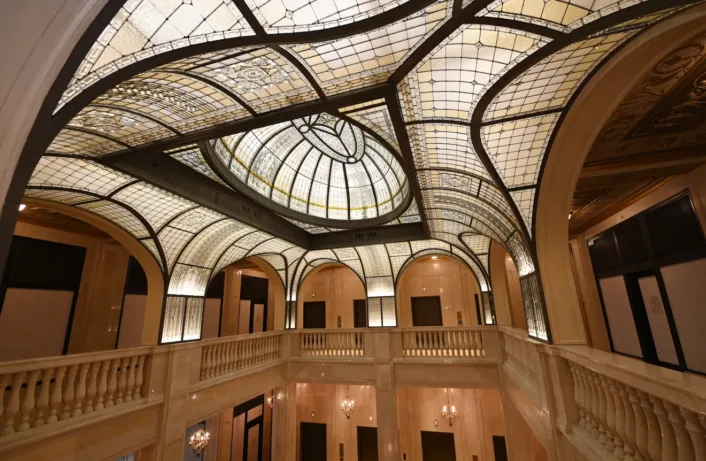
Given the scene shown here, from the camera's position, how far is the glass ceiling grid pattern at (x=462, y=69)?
252cm

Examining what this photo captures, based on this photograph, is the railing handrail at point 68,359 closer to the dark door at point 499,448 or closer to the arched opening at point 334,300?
the arched opening at point 334,300

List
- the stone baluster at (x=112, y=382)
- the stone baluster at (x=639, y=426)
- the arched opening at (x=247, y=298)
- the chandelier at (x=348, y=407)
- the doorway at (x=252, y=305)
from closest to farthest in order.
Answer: the stone baluster at (x=639, y=426), the stone baluster at (x=112, y=382), the arched opening at (x=247, y=298), the chandelier at (x=348, y=407), the doorway at (x=252, y=305)

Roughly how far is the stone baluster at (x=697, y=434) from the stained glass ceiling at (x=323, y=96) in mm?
2525

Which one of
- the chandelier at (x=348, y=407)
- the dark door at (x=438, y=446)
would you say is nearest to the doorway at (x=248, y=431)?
the chandelier at (x=348, y=407)

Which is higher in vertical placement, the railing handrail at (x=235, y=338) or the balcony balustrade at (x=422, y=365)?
the railing handrail at (x=235, y=338)

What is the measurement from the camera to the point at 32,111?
1.13 metres

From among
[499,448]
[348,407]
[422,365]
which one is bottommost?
[499,448]

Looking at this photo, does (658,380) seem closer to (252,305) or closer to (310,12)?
(310,12)

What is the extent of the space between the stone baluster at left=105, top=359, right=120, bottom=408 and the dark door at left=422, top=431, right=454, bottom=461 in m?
10.1

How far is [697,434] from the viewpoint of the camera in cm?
195

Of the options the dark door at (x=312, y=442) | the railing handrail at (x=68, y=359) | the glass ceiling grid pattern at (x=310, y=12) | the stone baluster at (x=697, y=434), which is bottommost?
the dark door at (x=312, y=442)

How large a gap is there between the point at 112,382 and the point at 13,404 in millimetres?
1411

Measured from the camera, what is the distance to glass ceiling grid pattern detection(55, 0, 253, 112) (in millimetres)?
2018

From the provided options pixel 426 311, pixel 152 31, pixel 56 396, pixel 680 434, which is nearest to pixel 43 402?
pixel 56 396
